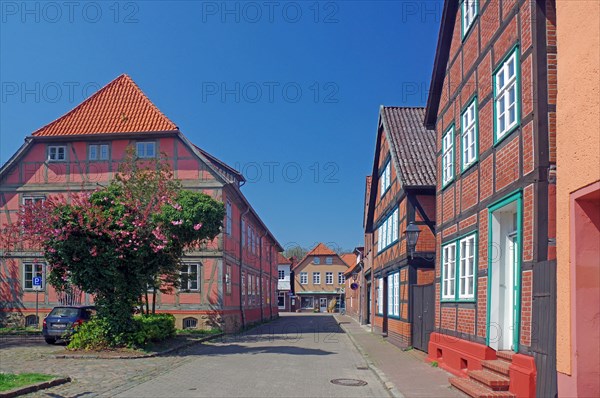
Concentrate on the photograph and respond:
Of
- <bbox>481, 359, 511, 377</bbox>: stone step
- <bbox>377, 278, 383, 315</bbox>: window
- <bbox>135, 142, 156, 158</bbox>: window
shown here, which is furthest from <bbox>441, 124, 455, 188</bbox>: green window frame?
<bbox>135, 142, 156, 158</bbox>: window

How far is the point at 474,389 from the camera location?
963 centimetres

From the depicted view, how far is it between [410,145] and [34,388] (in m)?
14.2

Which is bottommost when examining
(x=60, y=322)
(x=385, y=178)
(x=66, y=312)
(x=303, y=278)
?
(x=303, y=278)

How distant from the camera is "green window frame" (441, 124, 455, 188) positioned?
14125 millimetres

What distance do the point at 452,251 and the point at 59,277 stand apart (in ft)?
37.6

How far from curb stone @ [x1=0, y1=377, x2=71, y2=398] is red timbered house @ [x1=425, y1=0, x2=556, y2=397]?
7.41m

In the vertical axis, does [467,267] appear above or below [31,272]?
above

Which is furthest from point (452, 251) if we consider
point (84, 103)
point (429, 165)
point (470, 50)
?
point (84, 103)

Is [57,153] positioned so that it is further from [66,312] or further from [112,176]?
[66,312]

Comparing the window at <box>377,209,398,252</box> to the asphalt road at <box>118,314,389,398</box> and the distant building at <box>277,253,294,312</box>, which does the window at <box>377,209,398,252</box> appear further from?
the distant building at <box>277,253,294,312</box>

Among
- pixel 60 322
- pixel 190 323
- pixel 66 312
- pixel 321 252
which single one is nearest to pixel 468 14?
pixel 60 322

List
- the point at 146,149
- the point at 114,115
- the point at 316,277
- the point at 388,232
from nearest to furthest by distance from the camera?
the point at 388,232 < the point at 146,149 < the point at 114,115 < the point at 316,277

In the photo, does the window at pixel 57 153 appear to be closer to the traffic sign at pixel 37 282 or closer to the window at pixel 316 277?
the traffic sign at pixel 37 282

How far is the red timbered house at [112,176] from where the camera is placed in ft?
90.3
